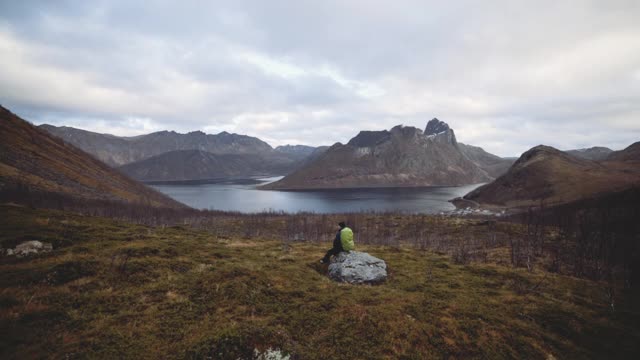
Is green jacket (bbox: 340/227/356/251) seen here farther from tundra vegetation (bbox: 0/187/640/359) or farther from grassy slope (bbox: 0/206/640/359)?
grassy slope (bbox: 0/206/640/359)

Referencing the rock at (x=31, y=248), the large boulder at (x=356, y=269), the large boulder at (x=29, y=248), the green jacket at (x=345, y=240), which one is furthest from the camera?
the green jacket at (x=345, y=240)

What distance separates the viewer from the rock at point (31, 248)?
2227 cm

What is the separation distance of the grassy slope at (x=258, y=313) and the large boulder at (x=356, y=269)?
1.20m

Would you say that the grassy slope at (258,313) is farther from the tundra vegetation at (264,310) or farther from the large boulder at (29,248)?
the large boulder at (29,248)

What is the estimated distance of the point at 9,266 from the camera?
63.2 ft

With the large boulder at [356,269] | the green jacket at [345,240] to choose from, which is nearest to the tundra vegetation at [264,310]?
the large boulder at [356,269]

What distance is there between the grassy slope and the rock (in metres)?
1.07

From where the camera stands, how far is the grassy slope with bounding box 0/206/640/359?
13.4 metres

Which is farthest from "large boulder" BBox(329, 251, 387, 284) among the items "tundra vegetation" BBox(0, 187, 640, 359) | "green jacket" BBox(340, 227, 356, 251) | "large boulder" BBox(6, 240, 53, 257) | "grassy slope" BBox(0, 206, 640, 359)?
"large boulder" BBox(6, 240, 53, 257)

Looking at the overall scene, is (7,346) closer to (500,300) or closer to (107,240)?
(107,240)

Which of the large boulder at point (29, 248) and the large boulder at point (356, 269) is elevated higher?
the large boulder at point (29, 248)

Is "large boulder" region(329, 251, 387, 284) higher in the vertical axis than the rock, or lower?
lower

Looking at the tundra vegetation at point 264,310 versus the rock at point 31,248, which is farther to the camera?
the rock at point 31,248

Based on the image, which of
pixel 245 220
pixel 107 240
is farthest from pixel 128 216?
pixel 107 240
